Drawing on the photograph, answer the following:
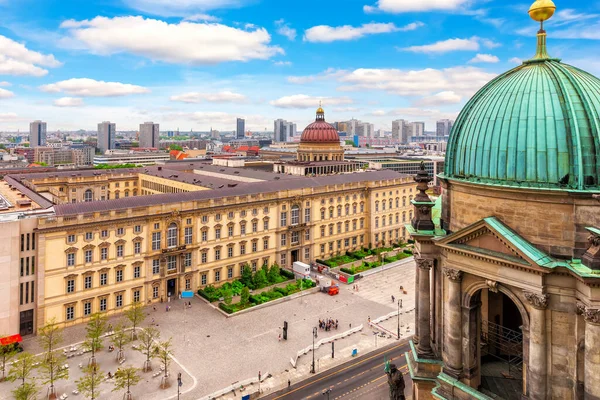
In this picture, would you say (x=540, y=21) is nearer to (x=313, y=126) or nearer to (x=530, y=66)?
(x=530, y=66)

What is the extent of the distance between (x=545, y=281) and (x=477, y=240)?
4.35 m

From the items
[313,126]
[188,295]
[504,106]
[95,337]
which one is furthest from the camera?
[313,126]

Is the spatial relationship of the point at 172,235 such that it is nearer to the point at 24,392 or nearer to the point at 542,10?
the point at 24,392

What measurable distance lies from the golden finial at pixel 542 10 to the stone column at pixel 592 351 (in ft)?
57.9

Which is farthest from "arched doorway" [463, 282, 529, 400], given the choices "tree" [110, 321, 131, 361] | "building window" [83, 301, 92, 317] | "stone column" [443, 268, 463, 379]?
"building window" [83, 301, 92, 317]

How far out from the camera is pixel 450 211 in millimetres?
31062

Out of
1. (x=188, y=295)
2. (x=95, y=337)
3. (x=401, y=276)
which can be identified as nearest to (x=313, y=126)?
(x=401, y=276)

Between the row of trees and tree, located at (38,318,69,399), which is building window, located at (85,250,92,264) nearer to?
the row of trees

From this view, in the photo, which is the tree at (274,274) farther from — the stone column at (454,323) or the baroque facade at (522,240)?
the stone column at (454,323)

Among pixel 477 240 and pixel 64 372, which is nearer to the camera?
pixel 477 240

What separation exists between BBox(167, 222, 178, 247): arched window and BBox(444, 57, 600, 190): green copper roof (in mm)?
66253

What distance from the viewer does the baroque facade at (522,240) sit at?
23859mm

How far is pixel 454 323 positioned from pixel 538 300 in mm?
5707

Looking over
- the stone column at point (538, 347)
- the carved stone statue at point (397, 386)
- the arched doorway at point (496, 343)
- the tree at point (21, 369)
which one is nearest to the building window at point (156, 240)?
the tree at point (21, 369)
